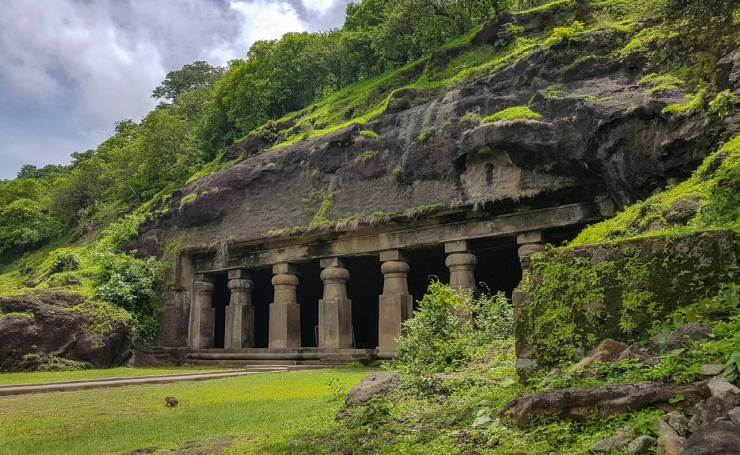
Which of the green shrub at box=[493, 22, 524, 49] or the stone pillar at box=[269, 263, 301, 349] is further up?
the green shrub at box=[493, 22, 524, 49]

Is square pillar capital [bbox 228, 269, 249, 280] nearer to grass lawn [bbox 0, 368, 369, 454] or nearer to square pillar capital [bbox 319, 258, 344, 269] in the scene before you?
square pillar capital [bbox 319, 258, 344, 269]

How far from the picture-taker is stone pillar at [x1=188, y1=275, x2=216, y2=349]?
808 inches

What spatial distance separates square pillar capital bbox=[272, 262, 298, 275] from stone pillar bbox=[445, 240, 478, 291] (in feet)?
18.2

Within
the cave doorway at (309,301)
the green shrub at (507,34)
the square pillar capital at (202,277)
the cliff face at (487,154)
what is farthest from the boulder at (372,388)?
the cave doorway at (309,301)

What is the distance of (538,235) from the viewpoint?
14367 millimetres

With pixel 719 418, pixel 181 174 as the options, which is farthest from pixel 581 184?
pixel 181 174

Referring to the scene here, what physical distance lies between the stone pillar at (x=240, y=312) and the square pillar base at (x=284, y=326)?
1497 millimetres

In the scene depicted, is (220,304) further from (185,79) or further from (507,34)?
(185,79)

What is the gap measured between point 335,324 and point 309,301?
26.3 ft

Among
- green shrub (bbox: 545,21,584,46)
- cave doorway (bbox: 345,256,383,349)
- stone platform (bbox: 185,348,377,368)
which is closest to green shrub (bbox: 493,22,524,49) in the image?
green shrub (bbox: 545,21,584,46)

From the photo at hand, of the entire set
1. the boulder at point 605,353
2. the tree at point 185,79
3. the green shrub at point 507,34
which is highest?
the tree at point 185,79

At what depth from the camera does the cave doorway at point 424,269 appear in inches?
724

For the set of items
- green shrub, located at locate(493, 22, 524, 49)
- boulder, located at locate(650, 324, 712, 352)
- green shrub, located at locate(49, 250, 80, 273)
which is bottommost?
boulder, located at locate(650, 324, 712, 352)

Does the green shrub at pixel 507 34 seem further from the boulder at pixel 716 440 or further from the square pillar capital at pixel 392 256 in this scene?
the boulder at pixel 716 440
